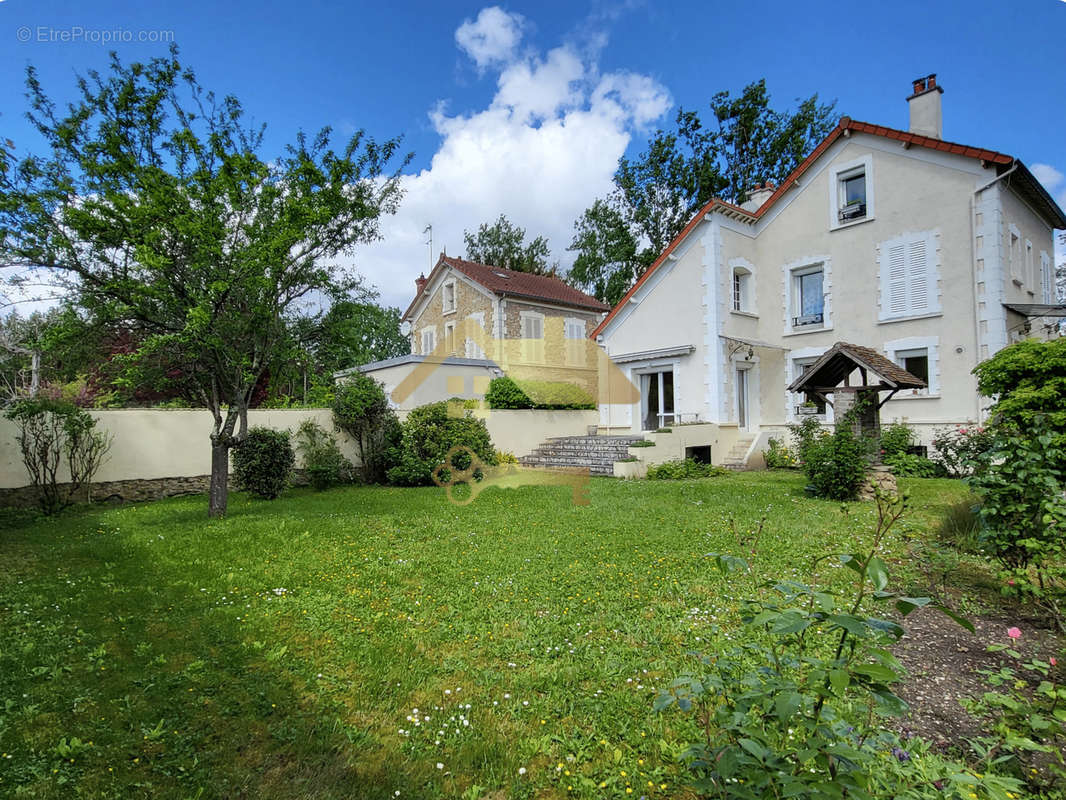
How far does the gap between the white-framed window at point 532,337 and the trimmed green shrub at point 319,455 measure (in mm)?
10671

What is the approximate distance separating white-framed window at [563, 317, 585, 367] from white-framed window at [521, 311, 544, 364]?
4.58ft

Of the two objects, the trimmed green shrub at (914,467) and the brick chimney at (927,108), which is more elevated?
the brick chimney at (927,108)

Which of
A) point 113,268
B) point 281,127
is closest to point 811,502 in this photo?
point 281,127

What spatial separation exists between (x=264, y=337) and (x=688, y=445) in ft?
33.9

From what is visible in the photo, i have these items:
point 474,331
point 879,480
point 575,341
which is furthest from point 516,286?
point 879,480

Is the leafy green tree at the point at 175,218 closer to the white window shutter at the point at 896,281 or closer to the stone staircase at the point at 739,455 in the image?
the stone staircase at the point at 739,455

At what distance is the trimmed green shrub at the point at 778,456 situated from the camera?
13.9m

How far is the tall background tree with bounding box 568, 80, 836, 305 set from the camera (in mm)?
23156

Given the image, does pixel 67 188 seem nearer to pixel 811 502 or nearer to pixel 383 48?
pixel 383 48

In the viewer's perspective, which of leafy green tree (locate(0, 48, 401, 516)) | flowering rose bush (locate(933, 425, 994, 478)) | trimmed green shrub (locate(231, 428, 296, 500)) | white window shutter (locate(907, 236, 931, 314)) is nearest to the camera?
leafy green tree (locate(0, 48, 401, 516))

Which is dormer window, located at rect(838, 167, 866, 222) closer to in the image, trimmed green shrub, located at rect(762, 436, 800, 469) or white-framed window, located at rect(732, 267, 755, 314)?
white-framed window, located at rect(732, 267, 755, 314)

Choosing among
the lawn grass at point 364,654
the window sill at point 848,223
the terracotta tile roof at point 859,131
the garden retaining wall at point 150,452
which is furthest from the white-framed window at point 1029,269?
the garden retaining wall at point 150,452

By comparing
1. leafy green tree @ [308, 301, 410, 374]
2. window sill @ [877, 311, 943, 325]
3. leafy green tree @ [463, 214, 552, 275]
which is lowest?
leafy green tree @ [308, 301, 410, 374]

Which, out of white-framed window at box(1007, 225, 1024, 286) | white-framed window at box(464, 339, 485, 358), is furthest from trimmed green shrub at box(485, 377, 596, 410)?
white-framed window at box(1007, 225, 1024, 286)
